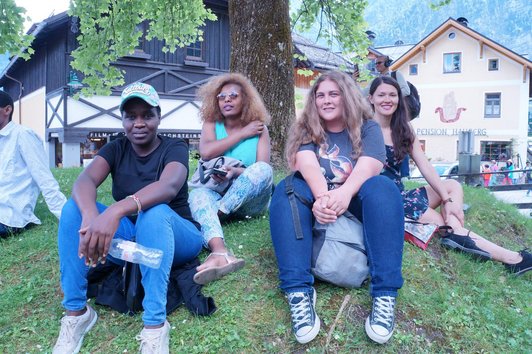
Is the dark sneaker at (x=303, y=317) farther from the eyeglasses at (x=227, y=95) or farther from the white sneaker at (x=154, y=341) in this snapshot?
the eyeglasses at (x=227, y=95)

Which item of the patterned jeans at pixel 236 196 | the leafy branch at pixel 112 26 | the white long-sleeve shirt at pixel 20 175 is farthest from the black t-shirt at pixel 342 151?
the leafy branch at pixel 112 26

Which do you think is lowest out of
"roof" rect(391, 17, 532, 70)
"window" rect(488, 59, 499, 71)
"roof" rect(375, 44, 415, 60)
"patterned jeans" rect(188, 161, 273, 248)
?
"patterned jeans" rect(188, 161, 273, 248)

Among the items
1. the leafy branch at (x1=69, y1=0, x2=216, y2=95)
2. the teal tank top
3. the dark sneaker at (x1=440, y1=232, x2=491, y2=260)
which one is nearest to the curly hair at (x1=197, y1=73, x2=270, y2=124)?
the teal tank top

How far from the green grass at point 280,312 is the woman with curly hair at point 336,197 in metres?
0.20

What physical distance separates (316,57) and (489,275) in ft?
65.5

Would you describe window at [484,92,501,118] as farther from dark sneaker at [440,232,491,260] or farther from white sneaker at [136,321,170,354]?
white sneaker at [136,321,170,354]

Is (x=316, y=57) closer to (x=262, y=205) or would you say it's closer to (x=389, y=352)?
(x=262, y=205)

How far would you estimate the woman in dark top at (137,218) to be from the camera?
8.20ft

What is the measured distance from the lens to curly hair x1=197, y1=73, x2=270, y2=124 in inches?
164

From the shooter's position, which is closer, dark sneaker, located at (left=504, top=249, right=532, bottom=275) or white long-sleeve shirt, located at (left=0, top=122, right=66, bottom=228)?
dark sneaker, located at (left=504, top=249, right=532, bottom=275)

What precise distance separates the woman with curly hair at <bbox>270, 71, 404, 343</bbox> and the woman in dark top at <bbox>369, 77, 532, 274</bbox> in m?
0.84

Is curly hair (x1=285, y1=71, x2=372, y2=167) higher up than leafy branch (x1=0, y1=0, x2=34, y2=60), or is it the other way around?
leafy branch (x1=0, y1=0, x2=34, y2=60)

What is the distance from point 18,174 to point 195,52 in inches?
545

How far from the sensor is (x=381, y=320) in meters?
2.56
